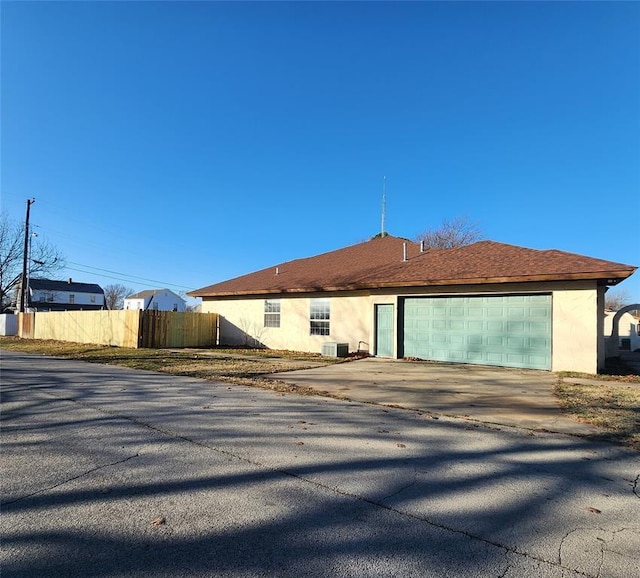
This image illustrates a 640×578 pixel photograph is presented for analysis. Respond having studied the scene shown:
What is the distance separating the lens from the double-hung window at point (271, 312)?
19438 millimetres

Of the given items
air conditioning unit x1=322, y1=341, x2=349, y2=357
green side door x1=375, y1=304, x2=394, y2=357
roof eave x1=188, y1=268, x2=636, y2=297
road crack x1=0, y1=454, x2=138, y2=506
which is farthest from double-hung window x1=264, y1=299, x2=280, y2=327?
road crack x1=0, y1=454, x2=138, y2=506

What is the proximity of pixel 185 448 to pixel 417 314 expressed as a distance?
37.4ft

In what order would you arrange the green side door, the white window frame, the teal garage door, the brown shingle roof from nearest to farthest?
the brown shingle roof < the teal garage door < the green side door < the white window frame

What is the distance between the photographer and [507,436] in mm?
5527

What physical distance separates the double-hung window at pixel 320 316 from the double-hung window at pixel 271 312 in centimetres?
205

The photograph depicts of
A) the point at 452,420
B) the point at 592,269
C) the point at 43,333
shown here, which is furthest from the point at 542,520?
the point at 43,333

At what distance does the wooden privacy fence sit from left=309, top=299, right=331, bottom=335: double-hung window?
6.50 m

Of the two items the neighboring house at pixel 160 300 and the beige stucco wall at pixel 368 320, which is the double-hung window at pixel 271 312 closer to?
the beige stucco wall at pixel 368 320

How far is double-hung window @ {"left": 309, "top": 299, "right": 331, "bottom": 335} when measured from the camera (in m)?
17.6

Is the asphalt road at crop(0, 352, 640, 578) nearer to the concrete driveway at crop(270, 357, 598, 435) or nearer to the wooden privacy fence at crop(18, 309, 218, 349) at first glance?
the concrete driveway at crop(270, 357, 598, 435)

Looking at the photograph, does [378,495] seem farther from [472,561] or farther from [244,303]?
[244,303]

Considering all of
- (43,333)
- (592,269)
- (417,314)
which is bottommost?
(43,333)

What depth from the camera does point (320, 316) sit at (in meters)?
17.8

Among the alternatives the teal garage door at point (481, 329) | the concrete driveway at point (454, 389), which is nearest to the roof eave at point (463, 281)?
the teal garage door at point (481, 329)
